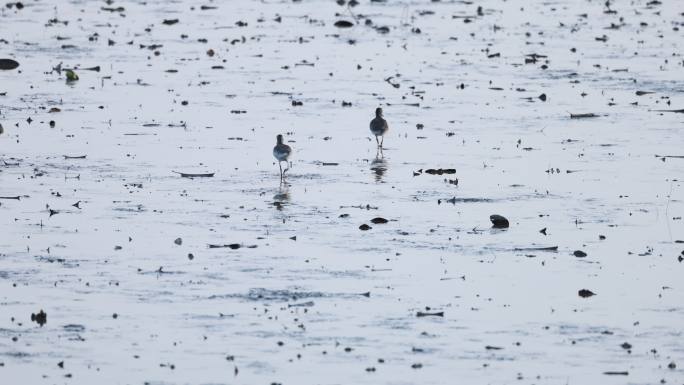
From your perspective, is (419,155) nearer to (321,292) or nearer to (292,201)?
(292,201)

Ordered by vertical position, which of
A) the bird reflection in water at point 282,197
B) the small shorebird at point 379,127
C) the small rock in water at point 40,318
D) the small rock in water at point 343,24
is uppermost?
the small rock in water at point 343,24

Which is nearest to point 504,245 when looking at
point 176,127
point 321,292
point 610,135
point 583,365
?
point 321,292

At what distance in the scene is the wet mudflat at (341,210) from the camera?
13.5 metres

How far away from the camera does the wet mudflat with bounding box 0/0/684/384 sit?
13477 millimetres

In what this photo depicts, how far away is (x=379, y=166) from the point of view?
22109 mm

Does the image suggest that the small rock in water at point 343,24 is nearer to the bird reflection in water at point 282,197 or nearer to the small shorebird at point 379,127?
the small shorebird at point 379,127

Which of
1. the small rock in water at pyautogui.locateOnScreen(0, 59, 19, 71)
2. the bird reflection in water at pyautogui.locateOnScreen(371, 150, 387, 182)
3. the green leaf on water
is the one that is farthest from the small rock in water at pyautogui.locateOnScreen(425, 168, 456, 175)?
the small rock in water at pyautogui.locateOnScreen(0, 59, 19, 71)

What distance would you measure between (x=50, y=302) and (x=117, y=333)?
1.29 m

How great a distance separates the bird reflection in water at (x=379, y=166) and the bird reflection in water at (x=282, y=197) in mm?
1505

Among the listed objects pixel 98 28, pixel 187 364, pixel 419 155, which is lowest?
pixel 187 364

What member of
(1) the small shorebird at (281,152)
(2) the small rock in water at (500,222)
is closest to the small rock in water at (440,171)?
(1) the small shorebird at (281,152)

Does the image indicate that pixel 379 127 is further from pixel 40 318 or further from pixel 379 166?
pixel 40 318

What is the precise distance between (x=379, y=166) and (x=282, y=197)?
2719 millimetres

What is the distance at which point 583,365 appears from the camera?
511 inches
